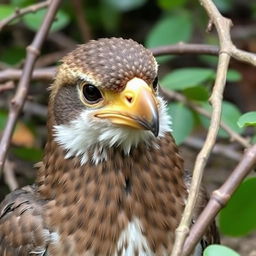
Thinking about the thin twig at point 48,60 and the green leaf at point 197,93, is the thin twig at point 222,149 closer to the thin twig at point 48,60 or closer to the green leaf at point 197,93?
the green leaf at point 197,93

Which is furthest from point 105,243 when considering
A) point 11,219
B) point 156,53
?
point 156,53

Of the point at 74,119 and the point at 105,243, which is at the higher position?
the point at 74,119

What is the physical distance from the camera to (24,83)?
386 cm

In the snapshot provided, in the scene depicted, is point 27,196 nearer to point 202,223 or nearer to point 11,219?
point 11,219

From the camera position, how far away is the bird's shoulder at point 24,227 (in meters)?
3.32

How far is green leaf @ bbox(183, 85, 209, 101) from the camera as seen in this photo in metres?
4.22

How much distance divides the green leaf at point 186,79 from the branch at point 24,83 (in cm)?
60

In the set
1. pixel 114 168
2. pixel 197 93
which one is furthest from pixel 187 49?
pixel 114 168

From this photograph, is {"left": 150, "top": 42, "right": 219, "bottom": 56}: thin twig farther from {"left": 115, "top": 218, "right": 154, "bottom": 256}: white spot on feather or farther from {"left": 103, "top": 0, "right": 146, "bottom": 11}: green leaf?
{"left": 103, "top": 0, "right": 146, "bottom": 11}: green leaf

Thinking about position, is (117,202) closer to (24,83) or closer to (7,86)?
(24,83)

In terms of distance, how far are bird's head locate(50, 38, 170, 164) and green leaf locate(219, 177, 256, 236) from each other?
1.29 ft

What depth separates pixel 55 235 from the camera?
3299 mm

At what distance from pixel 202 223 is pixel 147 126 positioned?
0.46m

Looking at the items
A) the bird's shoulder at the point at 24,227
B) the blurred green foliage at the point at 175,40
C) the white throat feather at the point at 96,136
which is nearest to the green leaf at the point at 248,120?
the blurred green foliage at the point at 175,40
